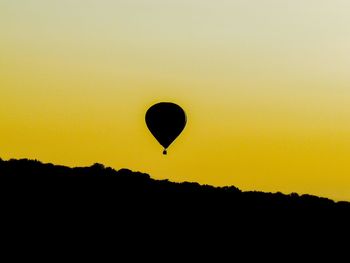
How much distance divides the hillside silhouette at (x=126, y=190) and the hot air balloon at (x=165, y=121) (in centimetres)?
532

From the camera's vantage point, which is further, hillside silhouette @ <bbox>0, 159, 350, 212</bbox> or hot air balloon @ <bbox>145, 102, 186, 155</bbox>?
hillside silhouette @ <bbox>0, 159, 350, 212</bbox>

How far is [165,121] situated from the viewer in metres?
57.6

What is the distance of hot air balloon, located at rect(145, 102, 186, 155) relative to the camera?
56.6 meters

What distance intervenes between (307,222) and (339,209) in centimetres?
569

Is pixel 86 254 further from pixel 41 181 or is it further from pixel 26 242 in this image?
pixel 41 181

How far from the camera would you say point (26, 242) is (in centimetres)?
4616

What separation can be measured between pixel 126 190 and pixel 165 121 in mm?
6444

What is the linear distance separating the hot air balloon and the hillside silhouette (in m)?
5.32

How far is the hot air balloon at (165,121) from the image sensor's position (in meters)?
56.6

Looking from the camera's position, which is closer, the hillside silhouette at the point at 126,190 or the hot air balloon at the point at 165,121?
the hot air balloon at the point at 165,121

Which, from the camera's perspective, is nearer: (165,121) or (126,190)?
(165,121)

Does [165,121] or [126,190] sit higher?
[165,121]

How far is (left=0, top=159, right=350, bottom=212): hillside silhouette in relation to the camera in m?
58.0

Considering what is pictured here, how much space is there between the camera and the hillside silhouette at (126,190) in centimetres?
5797
